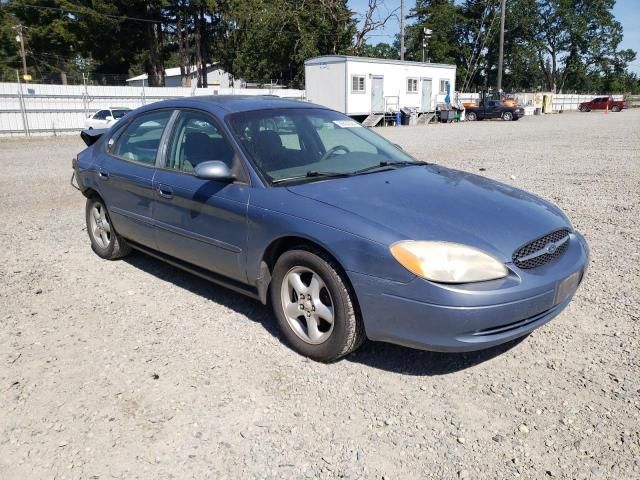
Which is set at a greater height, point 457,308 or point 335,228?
point 335,228

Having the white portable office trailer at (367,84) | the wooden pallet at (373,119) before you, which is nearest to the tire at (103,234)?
the white portable office trailer at (367,84)

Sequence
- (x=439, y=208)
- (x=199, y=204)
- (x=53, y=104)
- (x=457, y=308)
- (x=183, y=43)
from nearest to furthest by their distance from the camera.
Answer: (x=457, y=308) < (x=439, y=208) < (x=199, y=204) < (x=53, y=104) < (x=183, y=43)

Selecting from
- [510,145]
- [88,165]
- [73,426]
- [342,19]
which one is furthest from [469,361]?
[342,19]

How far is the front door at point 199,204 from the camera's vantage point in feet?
11.8

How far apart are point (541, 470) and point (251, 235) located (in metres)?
2.07

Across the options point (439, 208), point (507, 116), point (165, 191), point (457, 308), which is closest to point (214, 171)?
point (165, 191)

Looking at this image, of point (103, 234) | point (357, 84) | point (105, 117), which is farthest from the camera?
point (357, 84)

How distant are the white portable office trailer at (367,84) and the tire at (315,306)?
2564cm

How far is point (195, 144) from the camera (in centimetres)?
406

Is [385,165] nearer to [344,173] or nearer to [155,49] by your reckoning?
[344,173]

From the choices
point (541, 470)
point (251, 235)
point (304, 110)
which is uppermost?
point (304, 110)

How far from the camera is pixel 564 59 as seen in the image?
82750 mm

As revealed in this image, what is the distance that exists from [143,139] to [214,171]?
1502 mm

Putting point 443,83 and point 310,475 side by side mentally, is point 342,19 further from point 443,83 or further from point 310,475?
point 310,475
